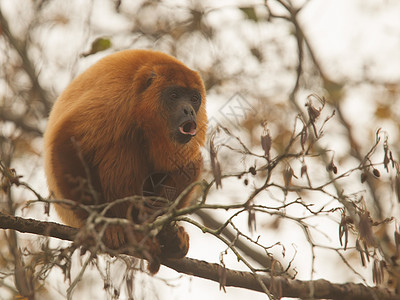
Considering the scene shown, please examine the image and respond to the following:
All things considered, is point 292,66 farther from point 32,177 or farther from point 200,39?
point 32,177

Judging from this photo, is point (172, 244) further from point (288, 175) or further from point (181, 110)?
point (288, 175)

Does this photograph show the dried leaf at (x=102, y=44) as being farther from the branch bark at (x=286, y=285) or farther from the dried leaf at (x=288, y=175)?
the dried leaf at (x=288, y=175)

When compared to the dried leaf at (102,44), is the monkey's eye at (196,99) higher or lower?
lower

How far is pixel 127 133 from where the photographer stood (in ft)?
16.0

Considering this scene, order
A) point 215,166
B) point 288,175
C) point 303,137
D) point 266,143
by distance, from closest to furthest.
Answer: point 215,166
point 266,143
point 303,137
point 288,175

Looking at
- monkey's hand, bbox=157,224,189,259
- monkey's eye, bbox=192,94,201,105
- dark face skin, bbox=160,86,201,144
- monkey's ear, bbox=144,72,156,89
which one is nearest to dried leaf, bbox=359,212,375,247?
monkey's hand, bbox=157,224,189,259

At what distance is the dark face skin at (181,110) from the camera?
494 cm

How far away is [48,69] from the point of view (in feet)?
28.7

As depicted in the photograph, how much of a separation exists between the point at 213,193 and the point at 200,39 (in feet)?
8.53

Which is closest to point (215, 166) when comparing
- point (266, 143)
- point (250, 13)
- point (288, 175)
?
point (266, 143)

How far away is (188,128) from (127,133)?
60 cm

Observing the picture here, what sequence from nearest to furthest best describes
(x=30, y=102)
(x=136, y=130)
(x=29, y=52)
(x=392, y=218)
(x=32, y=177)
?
(x=392, y=218) < (x=136, y=130) < (x=32, y=177) < (x=30, y=102) < (x=29, y=52)

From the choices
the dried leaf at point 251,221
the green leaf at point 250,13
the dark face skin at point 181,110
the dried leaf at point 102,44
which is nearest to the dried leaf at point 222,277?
the dried leaf at point 251,221

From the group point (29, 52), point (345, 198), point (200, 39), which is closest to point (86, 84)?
point (345, 198)
